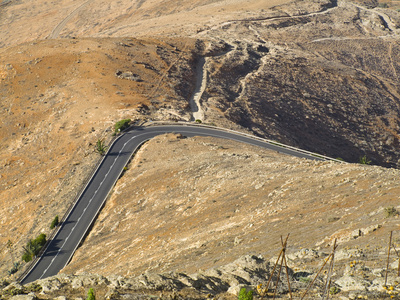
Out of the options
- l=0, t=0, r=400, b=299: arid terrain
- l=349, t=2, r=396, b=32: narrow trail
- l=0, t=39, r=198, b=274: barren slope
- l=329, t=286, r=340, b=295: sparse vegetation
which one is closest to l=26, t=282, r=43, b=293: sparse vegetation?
l=0, t=0, r=400, b=299: arid terrain

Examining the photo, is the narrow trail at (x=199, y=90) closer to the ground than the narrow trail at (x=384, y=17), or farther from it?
farther from it

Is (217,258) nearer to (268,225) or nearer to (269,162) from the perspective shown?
(268,225)

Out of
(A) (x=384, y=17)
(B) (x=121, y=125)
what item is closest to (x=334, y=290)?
(B) (x=121, y=125)

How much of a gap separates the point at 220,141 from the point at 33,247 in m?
25.3

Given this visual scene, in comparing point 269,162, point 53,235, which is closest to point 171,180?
point 269,162

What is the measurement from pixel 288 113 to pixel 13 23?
12510cm

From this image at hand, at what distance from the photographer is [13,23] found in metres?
150

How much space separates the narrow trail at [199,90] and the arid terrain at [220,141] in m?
0.37

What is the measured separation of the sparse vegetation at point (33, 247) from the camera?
3441 cm

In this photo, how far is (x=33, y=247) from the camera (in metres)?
34.9

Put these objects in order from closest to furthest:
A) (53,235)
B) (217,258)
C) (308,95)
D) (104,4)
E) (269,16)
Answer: (217,258) < (53,235) < (308,95) < (269,16) < (104,4)

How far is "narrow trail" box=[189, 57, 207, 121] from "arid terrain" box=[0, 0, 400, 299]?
14.7 inches

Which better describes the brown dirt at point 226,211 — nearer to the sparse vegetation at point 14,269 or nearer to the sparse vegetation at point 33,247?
the sparse vegetation at point 33,247

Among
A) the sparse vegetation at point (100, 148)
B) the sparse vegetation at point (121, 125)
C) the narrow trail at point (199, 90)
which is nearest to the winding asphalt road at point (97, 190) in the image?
the sparse vegetation at point (100, 148)
